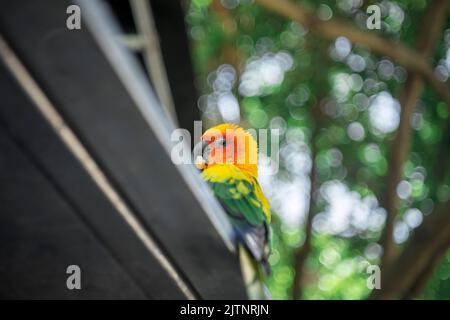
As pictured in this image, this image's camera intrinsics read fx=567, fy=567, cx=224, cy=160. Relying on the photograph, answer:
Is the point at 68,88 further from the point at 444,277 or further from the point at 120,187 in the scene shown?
the point at 444,277

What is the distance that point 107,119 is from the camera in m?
0.54

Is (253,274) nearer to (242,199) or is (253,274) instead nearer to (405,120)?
(242,199)

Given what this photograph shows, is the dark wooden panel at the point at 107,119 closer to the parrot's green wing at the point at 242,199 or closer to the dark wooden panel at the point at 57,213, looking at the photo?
the dark wooden panel at the point at 57,213

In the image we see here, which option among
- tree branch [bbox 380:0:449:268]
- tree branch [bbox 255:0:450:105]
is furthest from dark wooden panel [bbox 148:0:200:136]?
tree branch [bbox 380:0:449:268]

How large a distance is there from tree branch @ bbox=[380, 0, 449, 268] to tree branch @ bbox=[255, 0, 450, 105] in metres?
0.11

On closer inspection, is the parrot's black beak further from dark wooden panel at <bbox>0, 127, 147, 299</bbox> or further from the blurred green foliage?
the blurred green foliage

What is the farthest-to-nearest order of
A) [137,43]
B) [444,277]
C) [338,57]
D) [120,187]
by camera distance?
[338,57] → [444,277] → [137,43] → [120,187]

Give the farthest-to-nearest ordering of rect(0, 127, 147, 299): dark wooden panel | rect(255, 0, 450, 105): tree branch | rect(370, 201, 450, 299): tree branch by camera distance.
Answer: rect(255, 0, 450, 105): tree branch → rect(370, 201, 450, 299): tree branch → rect(0, 127, 147, 299): dark wooden panel

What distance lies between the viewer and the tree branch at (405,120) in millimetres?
2443

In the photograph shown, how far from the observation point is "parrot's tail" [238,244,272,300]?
34.9 inches

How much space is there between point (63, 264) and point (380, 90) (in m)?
2.46

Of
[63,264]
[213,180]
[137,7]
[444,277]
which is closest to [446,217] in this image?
[444,277]

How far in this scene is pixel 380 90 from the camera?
2984mm

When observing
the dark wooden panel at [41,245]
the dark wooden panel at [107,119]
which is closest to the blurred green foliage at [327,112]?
the dark wooden panel at [41,245]
